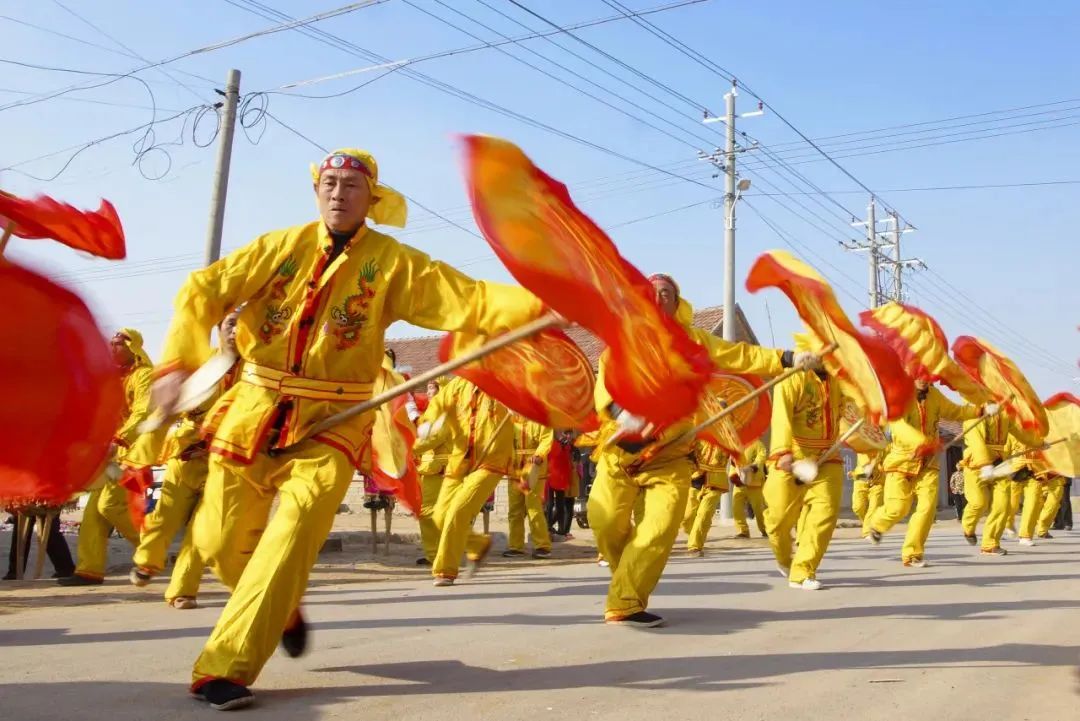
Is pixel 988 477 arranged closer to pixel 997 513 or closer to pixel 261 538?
pixel 997 513

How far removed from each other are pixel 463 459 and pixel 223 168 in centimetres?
589

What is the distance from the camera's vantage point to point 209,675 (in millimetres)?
3891

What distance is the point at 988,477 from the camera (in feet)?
44.8

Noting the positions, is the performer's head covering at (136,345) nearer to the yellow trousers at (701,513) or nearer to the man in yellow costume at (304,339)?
the man in yellow costume at (304,339)

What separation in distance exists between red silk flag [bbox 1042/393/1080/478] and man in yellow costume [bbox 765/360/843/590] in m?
6.87

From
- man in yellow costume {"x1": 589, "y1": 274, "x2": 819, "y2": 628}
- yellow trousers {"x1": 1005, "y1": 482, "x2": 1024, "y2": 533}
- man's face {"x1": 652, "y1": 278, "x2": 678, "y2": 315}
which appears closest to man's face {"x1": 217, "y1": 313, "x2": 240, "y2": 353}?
man in yellow costume {"x1": 589, "y1": 274, "x2": 819, "y2": 628}

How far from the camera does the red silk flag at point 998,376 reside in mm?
10648

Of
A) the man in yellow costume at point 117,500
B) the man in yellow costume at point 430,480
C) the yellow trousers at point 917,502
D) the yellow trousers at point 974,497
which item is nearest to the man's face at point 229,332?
the man in yellow costume at point 117,500

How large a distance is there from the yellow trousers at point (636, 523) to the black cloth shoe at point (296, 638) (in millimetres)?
2103

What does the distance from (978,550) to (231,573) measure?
12.5 m

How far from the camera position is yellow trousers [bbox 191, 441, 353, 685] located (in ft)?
12.8

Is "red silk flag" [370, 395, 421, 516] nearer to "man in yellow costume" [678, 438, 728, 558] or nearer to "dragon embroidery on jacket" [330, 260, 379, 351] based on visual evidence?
"dragon embroidery on jacket" [330, 260, 379, 351]

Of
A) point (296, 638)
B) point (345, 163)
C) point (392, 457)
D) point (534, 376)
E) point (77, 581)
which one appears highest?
point (345, 163)

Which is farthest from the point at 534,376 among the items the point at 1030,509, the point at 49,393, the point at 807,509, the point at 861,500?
the point at 861,500
